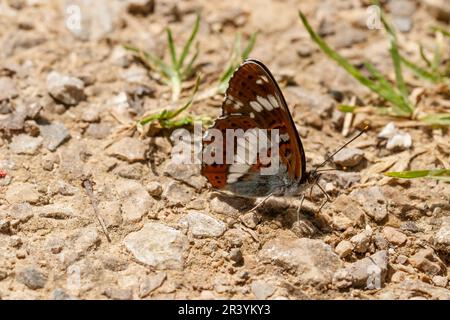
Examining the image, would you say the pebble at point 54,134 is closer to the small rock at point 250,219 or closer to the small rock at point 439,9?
the small rock at point 250,219

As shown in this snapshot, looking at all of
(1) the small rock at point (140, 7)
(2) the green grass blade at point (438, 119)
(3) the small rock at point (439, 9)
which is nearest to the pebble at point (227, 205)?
(2) the green grass blade at point (438, 119)

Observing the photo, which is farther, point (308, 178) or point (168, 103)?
point (168, 103)

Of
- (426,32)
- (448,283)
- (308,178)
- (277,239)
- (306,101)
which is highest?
(426,32)

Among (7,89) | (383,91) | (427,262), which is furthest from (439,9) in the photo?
(7,89)

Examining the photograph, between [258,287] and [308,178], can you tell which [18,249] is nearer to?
[258,287]

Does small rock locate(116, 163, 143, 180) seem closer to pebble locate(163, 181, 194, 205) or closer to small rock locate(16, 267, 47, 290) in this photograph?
pebble locate(163, 181, 194, 205)

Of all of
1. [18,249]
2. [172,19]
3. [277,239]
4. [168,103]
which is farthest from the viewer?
[172,19]
